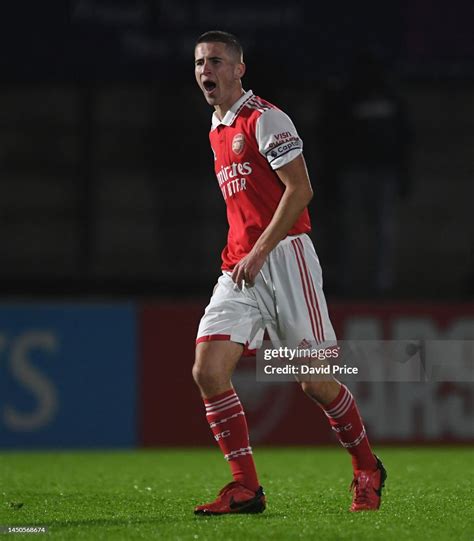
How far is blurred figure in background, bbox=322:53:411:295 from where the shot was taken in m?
10.1

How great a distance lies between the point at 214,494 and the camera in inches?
238

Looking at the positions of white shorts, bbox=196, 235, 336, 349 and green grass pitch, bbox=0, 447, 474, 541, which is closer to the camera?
green grass pitch, bbox=0, 447, 474, 541

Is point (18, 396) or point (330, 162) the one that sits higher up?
point (330, 162)


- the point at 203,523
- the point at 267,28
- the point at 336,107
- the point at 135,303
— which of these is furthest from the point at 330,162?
the point at 203,523

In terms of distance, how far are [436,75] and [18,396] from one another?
4.18m

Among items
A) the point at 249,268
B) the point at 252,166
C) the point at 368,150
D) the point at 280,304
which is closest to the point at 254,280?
the point at 249,268

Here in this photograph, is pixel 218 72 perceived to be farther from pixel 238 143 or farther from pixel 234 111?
pixel 238 143

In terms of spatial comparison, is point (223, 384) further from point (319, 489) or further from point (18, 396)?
point (18, 396)

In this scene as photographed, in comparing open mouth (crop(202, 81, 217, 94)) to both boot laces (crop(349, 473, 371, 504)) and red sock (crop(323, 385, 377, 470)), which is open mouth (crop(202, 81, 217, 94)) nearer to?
red sock (crop(323, 385, 377, 470))

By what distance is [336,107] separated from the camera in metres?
10.2

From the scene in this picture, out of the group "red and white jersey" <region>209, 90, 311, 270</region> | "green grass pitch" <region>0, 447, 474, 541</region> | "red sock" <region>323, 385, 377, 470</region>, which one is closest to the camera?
"green grass pitch" <region>0, 447, 474, 541</region>

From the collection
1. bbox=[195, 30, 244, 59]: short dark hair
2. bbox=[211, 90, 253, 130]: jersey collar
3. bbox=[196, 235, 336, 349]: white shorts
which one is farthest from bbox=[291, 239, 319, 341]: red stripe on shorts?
bbox=[195, 30, 244, 59]: short dark hair

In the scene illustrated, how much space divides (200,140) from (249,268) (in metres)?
6.04

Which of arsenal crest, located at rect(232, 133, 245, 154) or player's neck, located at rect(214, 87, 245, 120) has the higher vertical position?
player's neck, located at rect(214, 87, 245, 120)
